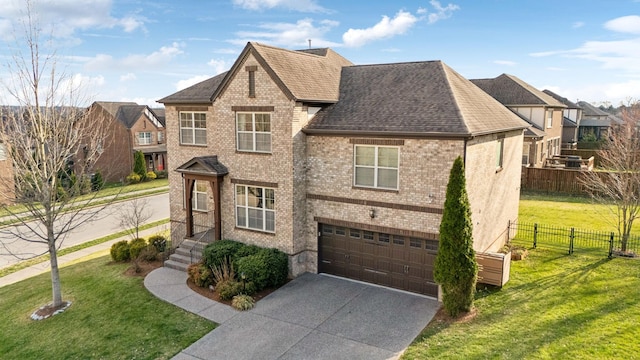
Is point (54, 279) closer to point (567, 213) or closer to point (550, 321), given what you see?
point (550, 321)

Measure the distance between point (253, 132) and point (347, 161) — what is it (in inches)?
157

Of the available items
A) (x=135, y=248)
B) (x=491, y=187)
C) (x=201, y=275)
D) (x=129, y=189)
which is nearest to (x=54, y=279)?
(x=135, y=248)

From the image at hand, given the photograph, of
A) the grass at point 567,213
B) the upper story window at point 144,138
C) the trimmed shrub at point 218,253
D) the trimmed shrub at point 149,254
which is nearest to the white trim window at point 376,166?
the trimmed shrub at point 218,253

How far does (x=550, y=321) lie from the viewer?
1295 centimetres

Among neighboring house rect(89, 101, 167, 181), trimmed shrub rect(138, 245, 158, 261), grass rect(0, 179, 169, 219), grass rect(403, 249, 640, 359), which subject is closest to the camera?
grass rect(403, 249, 640, 359)

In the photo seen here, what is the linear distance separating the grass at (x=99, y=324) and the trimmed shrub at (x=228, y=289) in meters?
1.38

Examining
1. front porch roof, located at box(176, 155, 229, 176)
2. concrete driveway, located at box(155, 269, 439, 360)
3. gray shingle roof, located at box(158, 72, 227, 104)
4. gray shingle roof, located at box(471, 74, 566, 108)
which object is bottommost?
concrete driveway, located at box(155, 269, 439, 360)

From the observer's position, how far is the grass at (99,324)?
1270 cm

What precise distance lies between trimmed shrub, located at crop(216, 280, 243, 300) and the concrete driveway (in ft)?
1.78

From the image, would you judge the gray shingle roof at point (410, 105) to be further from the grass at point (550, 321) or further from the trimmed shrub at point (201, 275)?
the trimmed shrub at point (201, 275)

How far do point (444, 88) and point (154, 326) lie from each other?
13.0 meters

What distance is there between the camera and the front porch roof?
703 inches

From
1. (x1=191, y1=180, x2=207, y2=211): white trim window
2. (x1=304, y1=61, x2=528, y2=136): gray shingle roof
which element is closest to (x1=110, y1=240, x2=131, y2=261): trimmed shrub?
(x1=191, y1=180, x2=207, y2=211): white trim window

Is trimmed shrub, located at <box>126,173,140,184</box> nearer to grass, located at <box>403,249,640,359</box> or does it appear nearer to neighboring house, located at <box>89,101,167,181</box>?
neighboring house, located at <box>89,101,167,181</box>
